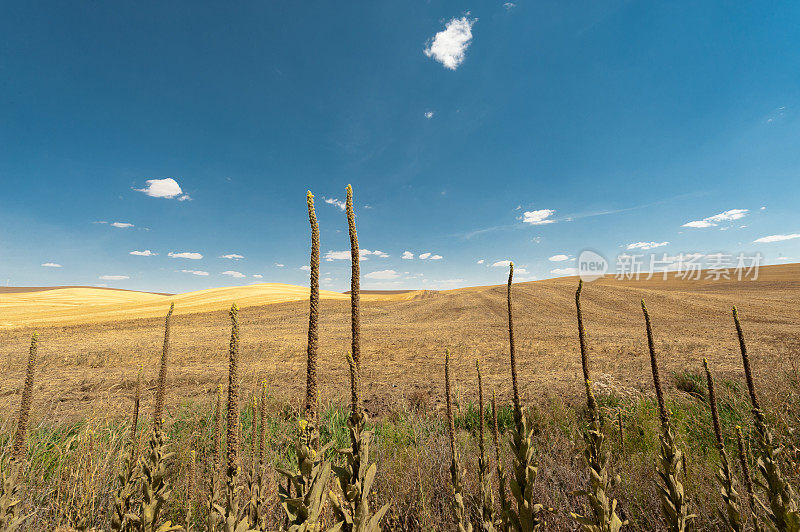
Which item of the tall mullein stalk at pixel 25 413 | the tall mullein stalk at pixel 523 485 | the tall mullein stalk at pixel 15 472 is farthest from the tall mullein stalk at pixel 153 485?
Result: the tall mullein stalk at pixel 523 485

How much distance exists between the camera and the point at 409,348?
19000 mm

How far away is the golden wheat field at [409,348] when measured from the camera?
10.4 meters

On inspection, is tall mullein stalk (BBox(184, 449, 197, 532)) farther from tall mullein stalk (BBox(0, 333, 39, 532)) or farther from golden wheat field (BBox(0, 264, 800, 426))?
golden wheat field (BBox(0, 264, 800, 426))

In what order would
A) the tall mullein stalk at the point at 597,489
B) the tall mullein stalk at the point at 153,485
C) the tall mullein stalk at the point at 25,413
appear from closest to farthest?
the tall mullein stalk at the point at 597,489 → the tall mullein stalk at the point at 153,485 → the tall mullein stalk at the point at 25,413

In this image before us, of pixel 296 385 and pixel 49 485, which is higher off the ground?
pixel 49 485

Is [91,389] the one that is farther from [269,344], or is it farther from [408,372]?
[408,372]

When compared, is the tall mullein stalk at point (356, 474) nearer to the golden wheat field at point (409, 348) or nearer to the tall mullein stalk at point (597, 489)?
the tall mullein stalk at point (597, 489)

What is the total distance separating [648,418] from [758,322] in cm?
2463

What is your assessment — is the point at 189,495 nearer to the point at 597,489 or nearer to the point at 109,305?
the point at 597,489

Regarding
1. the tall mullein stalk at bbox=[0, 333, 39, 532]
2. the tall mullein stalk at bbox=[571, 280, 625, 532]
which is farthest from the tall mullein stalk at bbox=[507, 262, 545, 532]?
the tall mullein stalk at bbox=[0, 333, 39, 532]

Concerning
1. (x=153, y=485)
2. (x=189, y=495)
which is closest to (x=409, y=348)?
(x=189, y=495)

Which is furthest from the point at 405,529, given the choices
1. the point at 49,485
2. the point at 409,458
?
the point at 49,485

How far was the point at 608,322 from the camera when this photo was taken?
25.8 m

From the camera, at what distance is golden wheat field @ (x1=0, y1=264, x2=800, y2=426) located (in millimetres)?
10398
